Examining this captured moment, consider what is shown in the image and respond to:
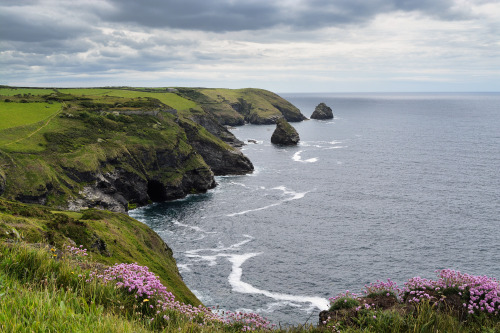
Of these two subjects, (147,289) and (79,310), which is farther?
(147,289)

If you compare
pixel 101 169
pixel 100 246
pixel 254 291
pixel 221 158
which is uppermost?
pixel 100 246

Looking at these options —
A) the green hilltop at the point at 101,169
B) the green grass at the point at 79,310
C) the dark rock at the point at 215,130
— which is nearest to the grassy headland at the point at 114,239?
the green grass at the point at 79,310

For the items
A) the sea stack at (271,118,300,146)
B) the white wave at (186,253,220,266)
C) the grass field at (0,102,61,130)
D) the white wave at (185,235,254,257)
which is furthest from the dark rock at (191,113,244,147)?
the white wave at (186,253,220,266)

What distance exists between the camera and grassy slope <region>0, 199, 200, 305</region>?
113 ft

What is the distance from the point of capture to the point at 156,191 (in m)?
106

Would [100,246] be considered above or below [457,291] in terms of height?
below

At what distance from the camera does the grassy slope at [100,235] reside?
1352 inches

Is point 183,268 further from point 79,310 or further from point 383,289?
point 79,310

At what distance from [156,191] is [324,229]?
4970 centimetres

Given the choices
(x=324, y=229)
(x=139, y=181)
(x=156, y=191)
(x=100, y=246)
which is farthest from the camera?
(x=156, y=191)

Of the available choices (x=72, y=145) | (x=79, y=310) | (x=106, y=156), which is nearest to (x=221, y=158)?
(x=106, y=156)

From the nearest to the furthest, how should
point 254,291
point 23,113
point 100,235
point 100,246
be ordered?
point 100,246
point 100,235
point 254,291
point 23,113

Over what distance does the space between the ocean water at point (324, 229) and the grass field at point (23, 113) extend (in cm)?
4225

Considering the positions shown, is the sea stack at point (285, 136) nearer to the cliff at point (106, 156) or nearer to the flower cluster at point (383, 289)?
the cliff at point (106, 156)
